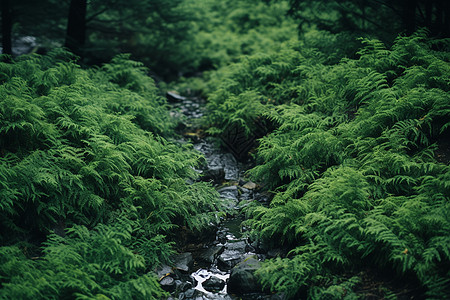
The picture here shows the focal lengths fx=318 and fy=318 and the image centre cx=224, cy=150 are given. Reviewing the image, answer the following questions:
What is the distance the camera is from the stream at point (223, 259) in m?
5.26

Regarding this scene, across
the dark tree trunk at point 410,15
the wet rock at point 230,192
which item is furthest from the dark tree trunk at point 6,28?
the dark tree trunk at point 410,15

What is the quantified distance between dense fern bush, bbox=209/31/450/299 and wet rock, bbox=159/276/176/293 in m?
1.63

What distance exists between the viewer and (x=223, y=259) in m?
5.96

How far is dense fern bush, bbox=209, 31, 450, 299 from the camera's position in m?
4.54

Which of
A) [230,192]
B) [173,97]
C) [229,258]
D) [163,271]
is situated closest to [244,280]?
[229,258]

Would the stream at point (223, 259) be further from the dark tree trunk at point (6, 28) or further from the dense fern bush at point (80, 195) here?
the dark tree trunk at point (6, 28)

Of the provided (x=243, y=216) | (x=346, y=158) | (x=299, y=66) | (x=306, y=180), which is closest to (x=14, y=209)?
(x=243, y=216)

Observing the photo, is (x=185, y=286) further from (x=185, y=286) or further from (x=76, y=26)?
(x=76, y=26)

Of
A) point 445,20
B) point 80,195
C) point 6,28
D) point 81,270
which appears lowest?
point 81,270

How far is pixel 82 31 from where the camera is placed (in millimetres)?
10695

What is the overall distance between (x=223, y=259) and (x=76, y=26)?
9062 mm

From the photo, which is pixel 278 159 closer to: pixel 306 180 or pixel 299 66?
pixel 306 180

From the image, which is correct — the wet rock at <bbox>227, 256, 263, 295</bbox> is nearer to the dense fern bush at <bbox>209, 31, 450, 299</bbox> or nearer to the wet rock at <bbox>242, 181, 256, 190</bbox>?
the dense fern bush at <bbox>209, 31, 450, 299</bbox>

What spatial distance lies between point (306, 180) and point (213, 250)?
96.6 inches
